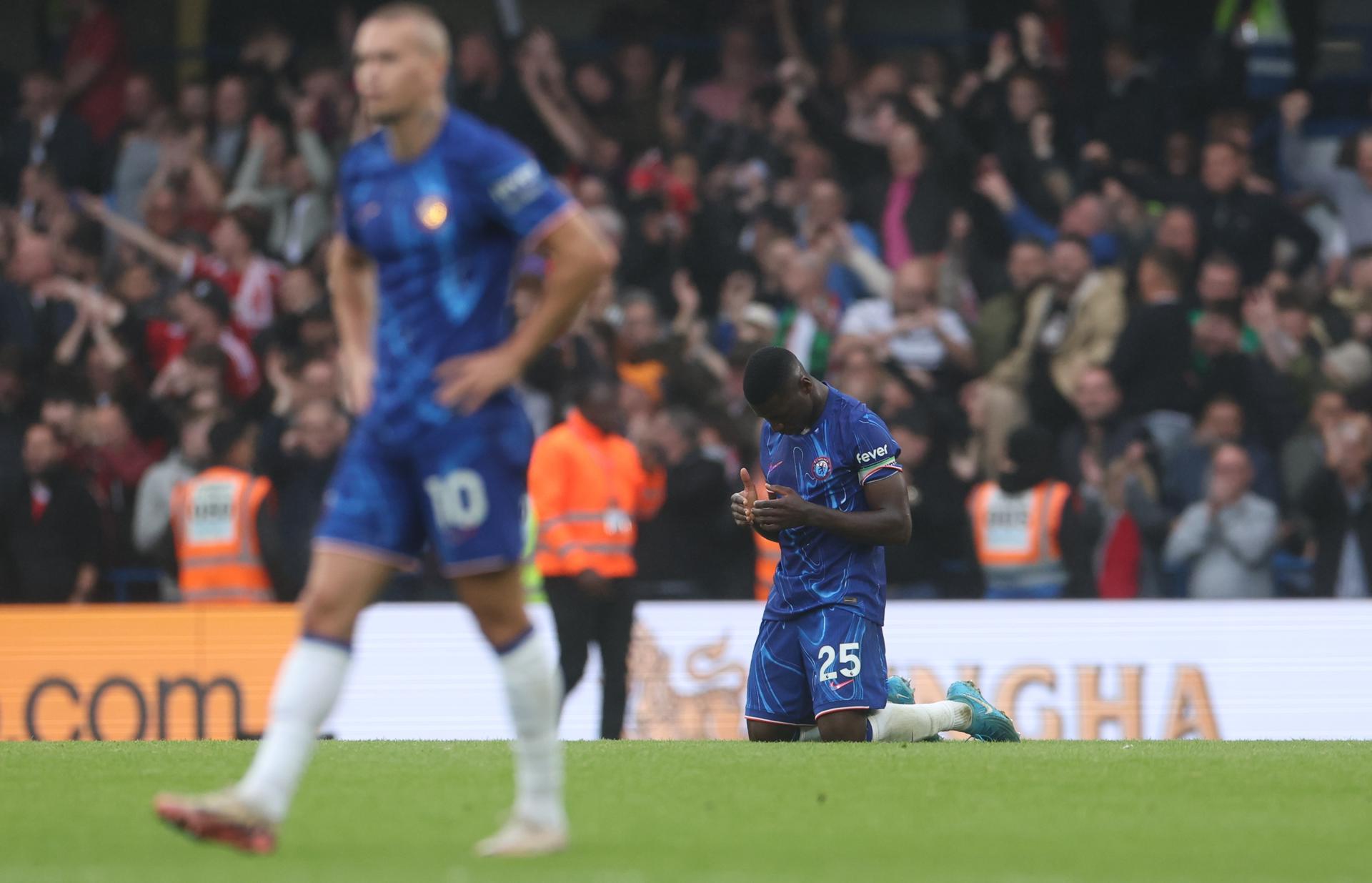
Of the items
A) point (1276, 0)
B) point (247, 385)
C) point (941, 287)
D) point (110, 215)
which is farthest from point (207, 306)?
point (1276, 0)

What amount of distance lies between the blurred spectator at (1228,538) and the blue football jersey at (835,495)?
470cm

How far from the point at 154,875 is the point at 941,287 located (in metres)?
11.4

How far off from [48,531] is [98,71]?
6.18m

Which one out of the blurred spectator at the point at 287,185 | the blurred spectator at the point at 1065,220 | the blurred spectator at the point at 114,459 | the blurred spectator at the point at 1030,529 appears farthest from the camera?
the blurred spectator at the point at 287,185

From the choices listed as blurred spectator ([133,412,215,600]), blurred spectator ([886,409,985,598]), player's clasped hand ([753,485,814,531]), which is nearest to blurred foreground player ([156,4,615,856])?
player's clasped hand ([753,485,814,531])

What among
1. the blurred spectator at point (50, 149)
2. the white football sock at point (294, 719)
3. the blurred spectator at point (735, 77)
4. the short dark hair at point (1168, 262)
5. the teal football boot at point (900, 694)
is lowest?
the teal football boot at point (900, 694)

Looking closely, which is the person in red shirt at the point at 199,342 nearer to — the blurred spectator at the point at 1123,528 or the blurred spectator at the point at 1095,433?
the blurred spectator at the point at 1095,433

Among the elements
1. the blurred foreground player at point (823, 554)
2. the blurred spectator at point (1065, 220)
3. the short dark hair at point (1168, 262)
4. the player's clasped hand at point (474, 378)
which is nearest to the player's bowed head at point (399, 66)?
the player's clasped hand at point (474, 378)

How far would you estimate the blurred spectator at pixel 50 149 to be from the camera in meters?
18.7

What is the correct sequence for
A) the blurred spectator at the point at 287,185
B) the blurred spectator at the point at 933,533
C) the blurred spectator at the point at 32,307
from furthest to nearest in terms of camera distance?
the blurred spectator at the point at 287,185
the blurred spectator at the point at 32,307
the blurred spectator at the point at 933,533

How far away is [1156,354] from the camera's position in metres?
14.8

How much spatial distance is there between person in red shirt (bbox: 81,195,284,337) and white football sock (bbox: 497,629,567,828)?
36.7ft

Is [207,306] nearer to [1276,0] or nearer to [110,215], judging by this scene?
[110,215]

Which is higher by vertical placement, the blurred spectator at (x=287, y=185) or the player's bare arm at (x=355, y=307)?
the blurred spectator at (x=287, y=185)
